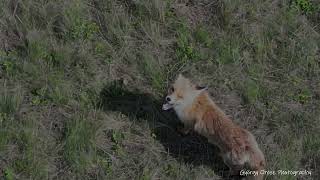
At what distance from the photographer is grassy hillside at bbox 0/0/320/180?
8.19 m

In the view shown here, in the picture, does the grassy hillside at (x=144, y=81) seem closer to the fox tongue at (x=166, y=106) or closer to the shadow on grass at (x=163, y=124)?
the shadow on grass at (x=163, y=124)

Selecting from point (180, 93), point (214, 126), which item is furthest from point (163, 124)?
point (214, 126)

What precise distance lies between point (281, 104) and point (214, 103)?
41.2 inches

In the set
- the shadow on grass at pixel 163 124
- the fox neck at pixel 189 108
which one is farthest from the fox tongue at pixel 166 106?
the shadow on grass at pixel 163 124

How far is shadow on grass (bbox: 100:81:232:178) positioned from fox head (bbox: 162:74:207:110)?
592 mm

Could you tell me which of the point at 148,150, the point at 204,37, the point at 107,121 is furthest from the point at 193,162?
the point at 204,37

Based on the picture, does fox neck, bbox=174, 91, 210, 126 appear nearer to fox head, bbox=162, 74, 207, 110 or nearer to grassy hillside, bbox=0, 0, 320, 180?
fox head, bbox=162, 74, 207, 110

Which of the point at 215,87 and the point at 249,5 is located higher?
the point at 249,5

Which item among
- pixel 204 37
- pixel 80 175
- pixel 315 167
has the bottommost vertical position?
pixel 80 175

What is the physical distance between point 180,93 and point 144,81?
3.65 ft

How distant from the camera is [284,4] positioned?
33.1 ft

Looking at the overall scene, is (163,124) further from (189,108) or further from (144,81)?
(144,81)

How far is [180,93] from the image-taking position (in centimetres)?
809

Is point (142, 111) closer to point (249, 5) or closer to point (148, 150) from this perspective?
point (148, 150)
